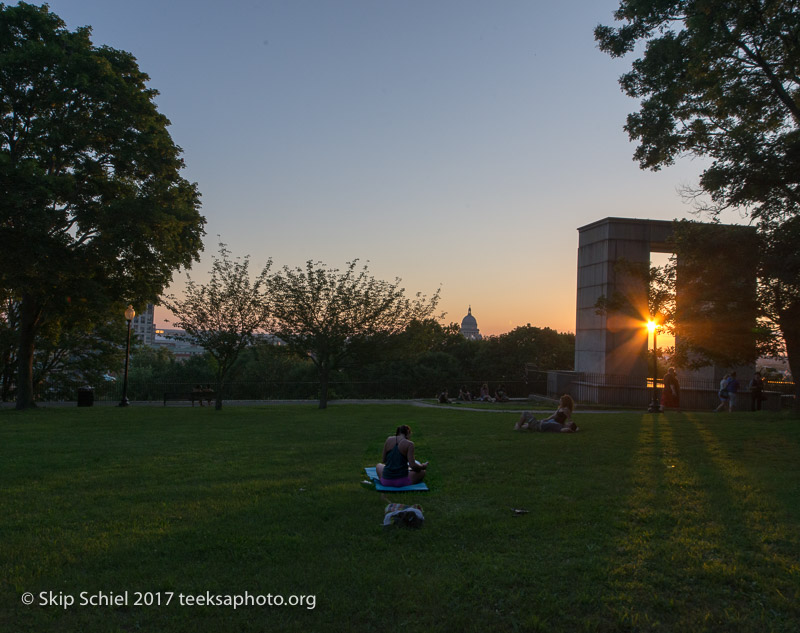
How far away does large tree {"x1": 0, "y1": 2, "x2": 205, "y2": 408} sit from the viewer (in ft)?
68.6

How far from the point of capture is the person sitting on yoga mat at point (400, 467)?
27.8ft

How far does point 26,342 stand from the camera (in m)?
25.8

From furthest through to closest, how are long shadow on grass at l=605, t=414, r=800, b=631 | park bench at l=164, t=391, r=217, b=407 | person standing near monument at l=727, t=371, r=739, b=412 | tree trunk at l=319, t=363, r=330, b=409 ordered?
1. park bench at l=164, t=391, r=217, b=407
2. tree trunk at l=319, t=363, r=330, b=409
3. person standing near monument at l=727, t=371, r=739, b=412
4. long shadow on grass at l=605, t=414, r=800, b=631

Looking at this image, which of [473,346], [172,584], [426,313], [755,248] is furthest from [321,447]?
[473,346]

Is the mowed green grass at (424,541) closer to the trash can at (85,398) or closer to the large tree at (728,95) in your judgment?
the large tree at (728,95)

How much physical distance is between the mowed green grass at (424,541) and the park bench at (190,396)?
20123mm

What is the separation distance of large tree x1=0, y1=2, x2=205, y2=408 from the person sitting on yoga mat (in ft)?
56.6

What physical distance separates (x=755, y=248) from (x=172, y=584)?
1500 centimetres

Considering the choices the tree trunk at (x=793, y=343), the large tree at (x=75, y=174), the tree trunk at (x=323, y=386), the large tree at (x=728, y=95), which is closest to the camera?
the large tree at (x=728, y=95)

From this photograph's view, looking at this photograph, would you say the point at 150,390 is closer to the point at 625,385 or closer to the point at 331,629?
the point at 625,385

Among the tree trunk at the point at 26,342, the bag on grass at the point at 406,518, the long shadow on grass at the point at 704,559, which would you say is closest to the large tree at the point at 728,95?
the long shadow on grass at the point at 704,559

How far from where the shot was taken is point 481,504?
7.51m

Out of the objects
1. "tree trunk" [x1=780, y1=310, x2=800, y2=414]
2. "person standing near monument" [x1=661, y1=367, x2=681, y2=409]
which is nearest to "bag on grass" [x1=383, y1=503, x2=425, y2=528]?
"tree trunk" [x1=780, y1=310, x2=800, y2=414]

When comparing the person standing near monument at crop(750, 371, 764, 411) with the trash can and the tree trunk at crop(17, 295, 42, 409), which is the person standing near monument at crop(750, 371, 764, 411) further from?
the tree trunk at crop(17, 295, 42, 409)
